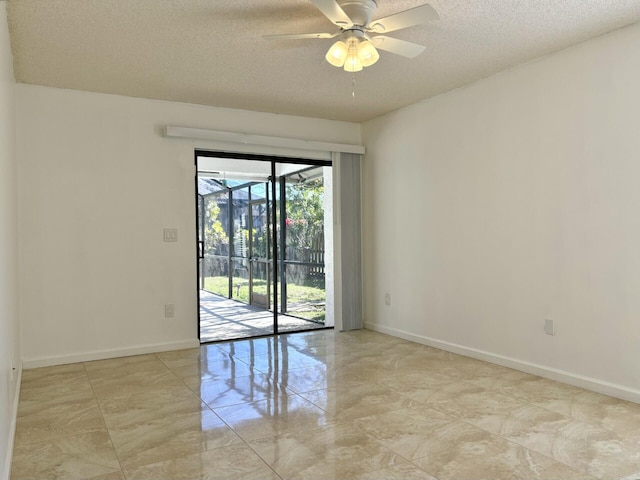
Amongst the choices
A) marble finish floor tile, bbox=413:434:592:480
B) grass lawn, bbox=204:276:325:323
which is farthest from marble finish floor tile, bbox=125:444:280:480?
grass lawn, bbox=204:276:325:323

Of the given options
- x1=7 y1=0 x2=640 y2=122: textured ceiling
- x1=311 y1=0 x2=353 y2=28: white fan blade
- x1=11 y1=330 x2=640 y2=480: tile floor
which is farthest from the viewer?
x1=7 y1=0 x2=640 y2=122: textured ceiling

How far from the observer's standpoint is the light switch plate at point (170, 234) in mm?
4691

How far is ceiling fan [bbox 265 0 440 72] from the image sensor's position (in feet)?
8.31

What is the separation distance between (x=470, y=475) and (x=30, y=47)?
3.70 metres

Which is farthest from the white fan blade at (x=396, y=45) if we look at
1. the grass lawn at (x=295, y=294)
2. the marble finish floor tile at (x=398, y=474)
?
the grass lawn at (x=295, y=294)

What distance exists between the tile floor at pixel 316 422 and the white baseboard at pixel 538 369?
0.07m

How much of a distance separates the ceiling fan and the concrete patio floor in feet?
10.1

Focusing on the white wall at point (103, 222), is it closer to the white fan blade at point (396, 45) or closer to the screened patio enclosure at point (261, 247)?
the screened patio enclosure at point (261, 247)

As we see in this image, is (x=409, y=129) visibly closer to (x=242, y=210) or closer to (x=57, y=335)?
(x=242, y=210)

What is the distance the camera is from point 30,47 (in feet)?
11.0

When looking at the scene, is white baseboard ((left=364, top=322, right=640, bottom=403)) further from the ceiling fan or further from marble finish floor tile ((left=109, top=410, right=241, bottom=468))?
the ceiling fan

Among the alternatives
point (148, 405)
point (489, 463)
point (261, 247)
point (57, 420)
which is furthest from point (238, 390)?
point (261, 247)

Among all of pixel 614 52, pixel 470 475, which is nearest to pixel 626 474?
pixel 470 475

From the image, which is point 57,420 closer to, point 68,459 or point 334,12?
point 68,459
